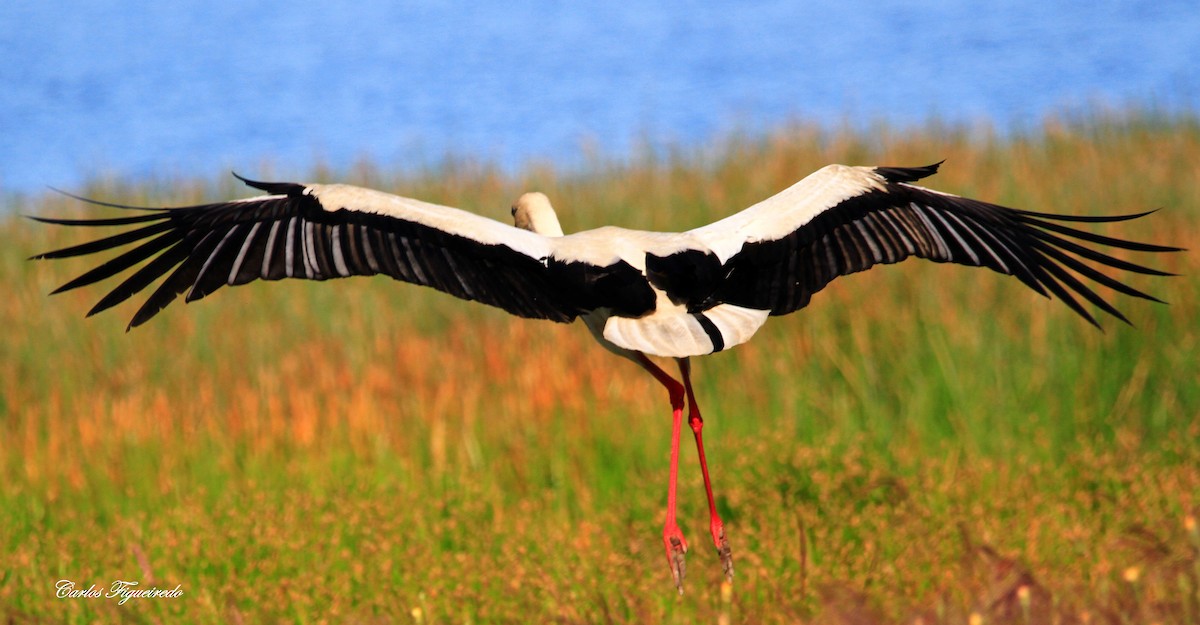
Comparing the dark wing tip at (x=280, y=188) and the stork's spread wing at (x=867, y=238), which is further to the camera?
the dark wing tip at (x=280, y=188)

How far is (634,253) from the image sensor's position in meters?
3.79

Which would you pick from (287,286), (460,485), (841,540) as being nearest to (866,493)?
(841,540)

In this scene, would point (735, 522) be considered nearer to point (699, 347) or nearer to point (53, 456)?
point (699, 347)

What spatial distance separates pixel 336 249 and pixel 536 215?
66 centimetres

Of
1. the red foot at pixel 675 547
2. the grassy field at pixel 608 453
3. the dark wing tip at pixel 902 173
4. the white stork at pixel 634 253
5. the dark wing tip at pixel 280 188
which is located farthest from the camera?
the grassy field at pixel 608 453

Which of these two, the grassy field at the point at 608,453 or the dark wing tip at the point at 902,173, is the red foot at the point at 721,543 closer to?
the grassy field at the point at 608,453

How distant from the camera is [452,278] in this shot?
4133 mm

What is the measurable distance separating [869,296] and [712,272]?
5200mm

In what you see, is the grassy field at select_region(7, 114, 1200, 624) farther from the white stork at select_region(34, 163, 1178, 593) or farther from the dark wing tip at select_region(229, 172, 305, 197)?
the dark wing tip at select_region(229, 172, 305, 197)

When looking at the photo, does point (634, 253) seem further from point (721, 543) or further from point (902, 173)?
point (902, 173)

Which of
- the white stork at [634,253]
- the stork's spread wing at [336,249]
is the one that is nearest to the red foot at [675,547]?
the white stork at [634,253]

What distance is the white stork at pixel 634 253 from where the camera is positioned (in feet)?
12.3

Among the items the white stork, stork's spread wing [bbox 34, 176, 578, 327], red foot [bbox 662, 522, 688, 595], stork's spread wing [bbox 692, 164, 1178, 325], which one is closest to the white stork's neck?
the white stork

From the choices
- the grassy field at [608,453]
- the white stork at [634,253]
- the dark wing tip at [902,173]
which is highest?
the dark wing tip at [902,173]
